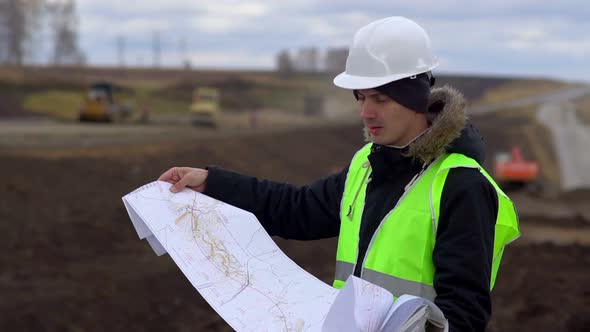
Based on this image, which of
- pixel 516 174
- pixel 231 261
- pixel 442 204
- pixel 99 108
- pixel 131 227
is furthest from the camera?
pixel 99 108

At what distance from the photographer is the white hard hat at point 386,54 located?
8.54ft

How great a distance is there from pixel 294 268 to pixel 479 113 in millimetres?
66338

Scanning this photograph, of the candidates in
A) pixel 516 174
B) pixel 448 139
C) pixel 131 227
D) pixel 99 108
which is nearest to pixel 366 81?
pixel 448 139

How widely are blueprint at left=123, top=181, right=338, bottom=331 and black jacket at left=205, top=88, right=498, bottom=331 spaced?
7.4 inches

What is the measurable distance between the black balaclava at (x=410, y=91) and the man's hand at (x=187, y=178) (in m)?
0.92

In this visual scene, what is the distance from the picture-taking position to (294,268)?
287 cm

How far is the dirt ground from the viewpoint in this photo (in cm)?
1016

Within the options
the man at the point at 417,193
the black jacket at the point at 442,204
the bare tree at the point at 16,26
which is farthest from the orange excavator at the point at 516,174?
the bare tree at the point at 16,26

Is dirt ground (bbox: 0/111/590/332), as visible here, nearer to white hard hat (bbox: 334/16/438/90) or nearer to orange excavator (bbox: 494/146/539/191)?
orange excavator (bbox: 494/146/539/191)

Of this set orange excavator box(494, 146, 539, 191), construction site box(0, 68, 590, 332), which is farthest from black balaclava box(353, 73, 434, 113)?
orange excavator box(494, 146, 539, 191)

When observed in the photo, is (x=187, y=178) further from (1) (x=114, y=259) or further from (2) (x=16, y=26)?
(2) (x=16, y=26)

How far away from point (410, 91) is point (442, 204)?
39 cm

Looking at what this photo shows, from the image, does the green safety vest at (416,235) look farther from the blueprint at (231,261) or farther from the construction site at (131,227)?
the construction site at (131,227)

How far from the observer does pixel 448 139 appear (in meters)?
2.58
